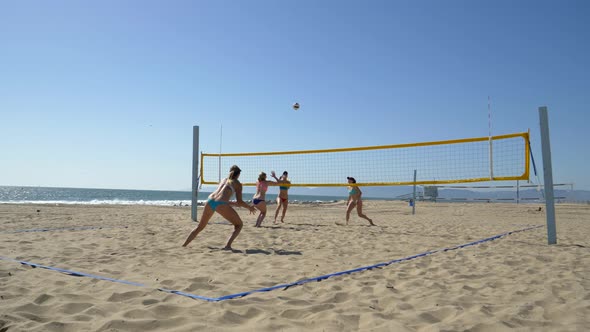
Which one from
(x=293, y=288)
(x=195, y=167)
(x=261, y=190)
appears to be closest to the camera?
(x=293, y=288)

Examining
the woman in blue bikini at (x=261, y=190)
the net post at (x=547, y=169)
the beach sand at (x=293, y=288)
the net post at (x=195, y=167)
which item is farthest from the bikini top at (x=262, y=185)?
the net post at (x=547, y=169)

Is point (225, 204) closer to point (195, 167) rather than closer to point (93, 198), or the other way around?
point (195, 167)

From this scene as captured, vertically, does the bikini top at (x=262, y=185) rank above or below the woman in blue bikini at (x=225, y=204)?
above

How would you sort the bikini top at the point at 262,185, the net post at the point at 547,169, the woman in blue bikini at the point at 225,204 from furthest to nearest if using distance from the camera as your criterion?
1. the bikini top at the point at 262,185
2. the net post at the point at 547,169
3. the woman in blue bikini at the point at 225,204

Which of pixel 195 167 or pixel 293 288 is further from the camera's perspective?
pixel 195 167

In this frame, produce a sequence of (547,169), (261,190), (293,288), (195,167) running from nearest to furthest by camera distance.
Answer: (293,288) < (547,169) < (261,190) < (195,167)

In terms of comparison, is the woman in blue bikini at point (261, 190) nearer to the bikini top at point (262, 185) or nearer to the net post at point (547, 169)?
the bikini top at point (262, 185)

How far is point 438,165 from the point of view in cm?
819

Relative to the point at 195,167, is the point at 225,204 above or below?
below

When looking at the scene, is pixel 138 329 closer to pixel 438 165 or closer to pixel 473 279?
pixel 473 279

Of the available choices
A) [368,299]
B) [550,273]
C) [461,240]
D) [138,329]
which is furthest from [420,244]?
[138,329]

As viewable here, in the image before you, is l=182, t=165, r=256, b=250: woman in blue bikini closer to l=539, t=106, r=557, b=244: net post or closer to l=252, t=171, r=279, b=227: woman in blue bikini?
l=252, t=171, r=279, b=227: woman in blue bikini

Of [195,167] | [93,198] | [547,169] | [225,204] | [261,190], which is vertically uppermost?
[195,167]

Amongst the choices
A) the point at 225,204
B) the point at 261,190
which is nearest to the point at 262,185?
the point at 261,190
